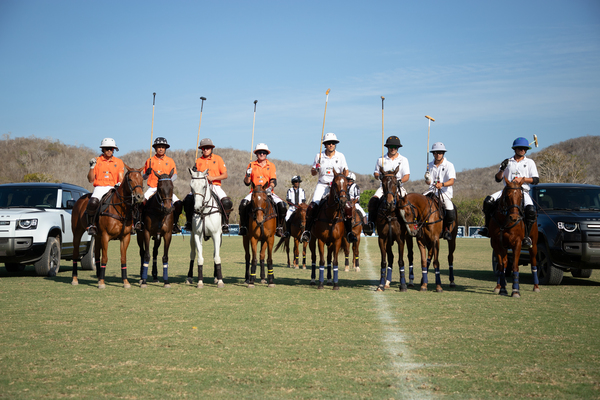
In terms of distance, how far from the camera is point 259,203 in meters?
11.4

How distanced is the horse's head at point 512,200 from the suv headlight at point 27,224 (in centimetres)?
1041

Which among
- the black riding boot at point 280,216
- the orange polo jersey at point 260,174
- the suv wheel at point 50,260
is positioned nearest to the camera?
the orange polo jersey at point 260,174

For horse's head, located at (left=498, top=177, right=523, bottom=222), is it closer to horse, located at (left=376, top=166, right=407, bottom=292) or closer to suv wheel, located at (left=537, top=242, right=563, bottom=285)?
horse, located at (left=376, top=166, right=407, bottom=292)

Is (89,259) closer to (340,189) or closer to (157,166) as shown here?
(157,166)

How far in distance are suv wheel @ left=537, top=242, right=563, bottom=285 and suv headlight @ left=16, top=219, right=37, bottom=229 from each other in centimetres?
1160

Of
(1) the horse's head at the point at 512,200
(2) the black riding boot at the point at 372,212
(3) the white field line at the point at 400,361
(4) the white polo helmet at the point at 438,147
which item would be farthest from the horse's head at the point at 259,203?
(1) the horse's head at the point at 512,200

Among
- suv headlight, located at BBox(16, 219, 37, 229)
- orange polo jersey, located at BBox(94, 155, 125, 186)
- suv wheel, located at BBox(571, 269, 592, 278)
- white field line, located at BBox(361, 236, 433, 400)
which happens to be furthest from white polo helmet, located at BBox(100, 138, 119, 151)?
suv wheel, located at BBox(571, 269, 592, 278)

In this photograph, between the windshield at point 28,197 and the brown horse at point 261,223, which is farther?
the windshield at point 28,197

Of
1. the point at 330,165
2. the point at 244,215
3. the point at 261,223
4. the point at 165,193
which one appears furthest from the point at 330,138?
the point at 165,193

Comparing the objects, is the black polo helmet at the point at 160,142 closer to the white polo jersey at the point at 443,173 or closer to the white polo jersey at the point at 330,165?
the white polo jersey at the point at 330,165

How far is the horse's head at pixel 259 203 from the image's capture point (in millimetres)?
11398

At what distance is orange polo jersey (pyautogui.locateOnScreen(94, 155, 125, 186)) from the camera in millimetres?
11839

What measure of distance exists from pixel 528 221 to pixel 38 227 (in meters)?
10.8

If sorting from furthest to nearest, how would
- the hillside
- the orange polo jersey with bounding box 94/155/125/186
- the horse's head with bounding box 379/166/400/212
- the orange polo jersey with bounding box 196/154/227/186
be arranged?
the hillside, the orange polo jersey with bounding box 196/154/227/186, the orange polo jersey with bounding box 94/155/125/186, the horse's head with bounding box 379/166/400/212
